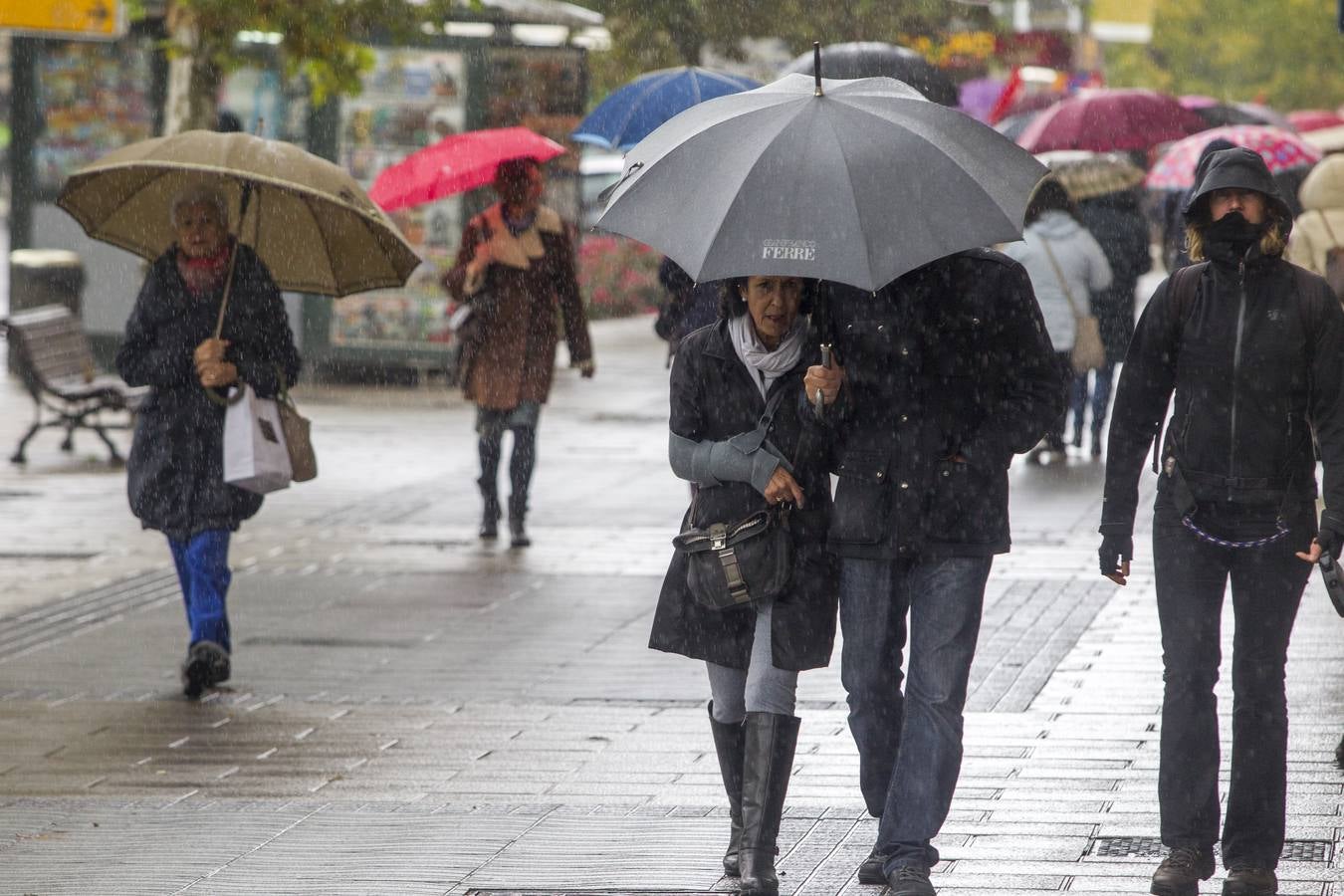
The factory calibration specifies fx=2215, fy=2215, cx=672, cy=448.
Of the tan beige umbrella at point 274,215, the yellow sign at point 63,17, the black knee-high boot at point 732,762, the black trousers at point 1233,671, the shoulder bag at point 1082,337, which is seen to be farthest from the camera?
the shoulder bag at point 1082,337

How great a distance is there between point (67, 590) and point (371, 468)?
4.24m

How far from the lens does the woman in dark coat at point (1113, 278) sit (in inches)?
554

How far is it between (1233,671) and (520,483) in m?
6.21

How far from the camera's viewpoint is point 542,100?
20.0 metres

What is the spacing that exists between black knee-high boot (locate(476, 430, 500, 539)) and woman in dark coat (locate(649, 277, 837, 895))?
6098 mm

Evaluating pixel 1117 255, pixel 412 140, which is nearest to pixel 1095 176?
pixel 1117 255

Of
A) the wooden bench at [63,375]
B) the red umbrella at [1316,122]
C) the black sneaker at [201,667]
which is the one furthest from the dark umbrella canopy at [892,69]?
the red umbrella at [1316,122]

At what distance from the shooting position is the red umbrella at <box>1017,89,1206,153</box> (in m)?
16.1

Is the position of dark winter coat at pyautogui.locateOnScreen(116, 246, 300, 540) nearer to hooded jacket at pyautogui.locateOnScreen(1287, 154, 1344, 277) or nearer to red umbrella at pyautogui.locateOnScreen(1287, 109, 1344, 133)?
hooded jacket at pyautogui.locateOnScreen(1287, 154, 1344, 277)

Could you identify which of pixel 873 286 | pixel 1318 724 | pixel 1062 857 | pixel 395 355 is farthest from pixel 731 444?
pixel 395 355

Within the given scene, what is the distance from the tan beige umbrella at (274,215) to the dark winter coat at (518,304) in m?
2.55

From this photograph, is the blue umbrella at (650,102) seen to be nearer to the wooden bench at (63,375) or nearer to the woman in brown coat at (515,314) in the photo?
the woman in brown coat at (515,314)

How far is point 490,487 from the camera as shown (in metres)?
11.3

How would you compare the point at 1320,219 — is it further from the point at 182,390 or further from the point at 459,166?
the point at 182,390
